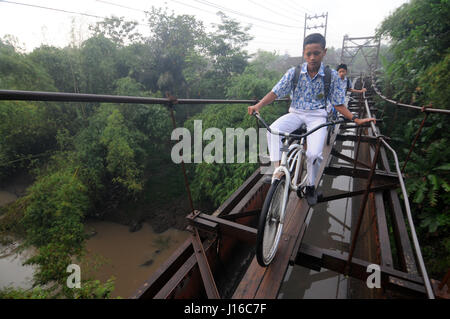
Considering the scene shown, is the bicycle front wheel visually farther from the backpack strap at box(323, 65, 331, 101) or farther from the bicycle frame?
the backpack strap at box(323, 65, 331, 101)

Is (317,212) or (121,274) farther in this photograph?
(121,274)

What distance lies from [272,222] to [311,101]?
162 centimetres

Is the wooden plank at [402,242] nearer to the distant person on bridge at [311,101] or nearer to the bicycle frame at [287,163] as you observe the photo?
the distant person on bridge at [311,101]

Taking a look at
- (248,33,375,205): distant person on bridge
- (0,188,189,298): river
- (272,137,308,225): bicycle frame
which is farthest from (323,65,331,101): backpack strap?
(0,188,189,298): river

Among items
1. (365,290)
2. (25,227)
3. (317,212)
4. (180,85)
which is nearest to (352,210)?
(317,212)

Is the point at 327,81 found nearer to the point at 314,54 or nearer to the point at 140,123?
the point at 314,54

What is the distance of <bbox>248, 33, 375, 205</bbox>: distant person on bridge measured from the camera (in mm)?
2387

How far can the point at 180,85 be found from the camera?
18.3 metres

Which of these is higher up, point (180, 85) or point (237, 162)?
point (180, 85)

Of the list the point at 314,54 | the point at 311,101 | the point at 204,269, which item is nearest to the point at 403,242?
the point at 311,101

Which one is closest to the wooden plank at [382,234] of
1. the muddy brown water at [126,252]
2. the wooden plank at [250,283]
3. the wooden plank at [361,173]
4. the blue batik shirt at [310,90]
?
the wooden plank at [361,173]

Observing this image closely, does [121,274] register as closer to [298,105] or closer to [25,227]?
[25,227]

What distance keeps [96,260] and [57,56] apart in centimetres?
1320

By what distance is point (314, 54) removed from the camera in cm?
241
